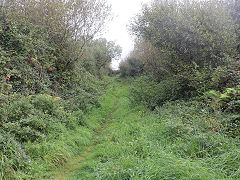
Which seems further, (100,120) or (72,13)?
(72,13)

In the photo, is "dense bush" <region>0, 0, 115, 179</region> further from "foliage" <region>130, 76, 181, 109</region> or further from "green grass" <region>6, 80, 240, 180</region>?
"foliage" <region>130, 76, 181, 109</region>

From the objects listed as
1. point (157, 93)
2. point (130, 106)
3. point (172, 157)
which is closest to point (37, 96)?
point (172, 157)

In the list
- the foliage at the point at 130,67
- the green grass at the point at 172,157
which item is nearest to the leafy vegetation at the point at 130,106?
the green grass at the point at 172,157

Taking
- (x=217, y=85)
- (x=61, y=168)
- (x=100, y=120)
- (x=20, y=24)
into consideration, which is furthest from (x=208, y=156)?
(x=20, y=24)

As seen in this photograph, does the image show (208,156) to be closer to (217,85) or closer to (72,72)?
(217,85)

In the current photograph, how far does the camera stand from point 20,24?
9141mm

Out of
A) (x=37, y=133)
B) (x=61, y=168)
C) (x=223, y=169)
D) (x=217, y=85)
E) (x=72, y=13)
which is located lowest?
(x=61, y=168)

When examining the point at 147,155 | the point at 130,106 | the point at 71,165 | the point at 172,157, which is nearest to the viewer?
the point at 172,157

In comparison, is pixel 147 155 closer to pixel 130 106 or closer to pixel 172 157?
pixel 172 157

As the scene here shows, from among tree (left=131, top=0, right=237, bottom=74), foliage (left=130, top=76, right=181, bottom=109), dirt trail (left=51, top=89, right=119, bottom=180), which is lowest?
dirt trail (left=51, top=89, right=119, bottom=180)

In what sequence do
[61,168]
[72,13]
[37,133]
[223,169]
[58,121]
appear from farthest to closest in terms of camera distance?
[72,13] → [58,121] → [37,133] → [61,168] → [223,169]

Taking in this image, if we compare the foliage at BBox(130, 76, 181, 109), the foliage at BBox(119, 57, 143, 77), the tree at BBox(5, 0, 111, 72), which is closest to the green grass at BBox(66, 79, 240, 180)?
the foliage at BBox(130, 76, 181, 109)

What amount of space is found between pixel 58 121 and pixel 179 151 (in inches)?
175

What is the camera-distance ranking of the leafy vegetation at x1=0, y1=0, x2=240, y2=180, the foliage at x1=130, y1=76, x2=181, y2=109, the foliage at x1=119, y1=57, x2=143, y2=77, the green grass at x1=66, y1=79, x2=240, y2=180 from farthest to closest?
the foliage at x1=119, y1=57, x2=143, y2=77 < the foliage at x1=130, y1=76, x2=181, y2=109 < the leafy vegetation at x1=0, y1=0, x2=240, y2=180 < the green grass at x1=66, y1=79, x2=240, y2=180
